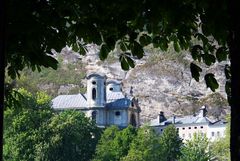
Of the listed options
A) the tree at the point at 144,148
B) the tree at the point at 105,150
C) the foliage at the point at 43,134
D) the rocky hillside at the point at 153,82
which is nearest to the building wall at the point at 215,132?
the rocky hillside at the point at 153,82

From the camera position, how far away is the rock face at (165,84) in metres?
156

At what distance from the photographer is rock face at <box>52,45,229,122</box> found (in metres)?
156

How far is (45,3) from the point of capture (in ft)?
23.1

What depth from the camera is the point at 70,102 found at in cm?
12406

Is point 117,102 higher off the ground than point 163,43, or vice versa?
point 117,102

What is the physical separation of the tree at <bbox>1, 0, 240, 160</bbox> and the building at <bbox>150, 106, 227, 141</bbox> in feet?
395

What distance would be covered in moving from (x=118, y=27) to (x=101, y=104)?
116 meters

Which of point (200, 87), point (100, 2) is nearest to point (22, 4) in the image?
point (100, 2)

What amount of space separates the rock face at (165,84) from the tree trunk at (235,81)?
145 m

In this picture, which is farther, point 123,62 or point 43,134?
point 43,134

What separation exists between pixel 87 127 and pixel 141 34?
93164 mm

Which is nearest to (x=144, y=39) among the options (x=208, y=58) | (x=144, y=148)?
(x=208, y=58)

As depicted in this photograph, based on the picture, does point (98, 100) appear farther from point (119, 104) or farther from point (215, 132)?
point (215, 132)

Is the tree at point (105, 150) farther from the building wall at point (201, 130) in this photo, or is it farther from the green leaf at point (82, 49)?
the green leaf at point (82, 49)
